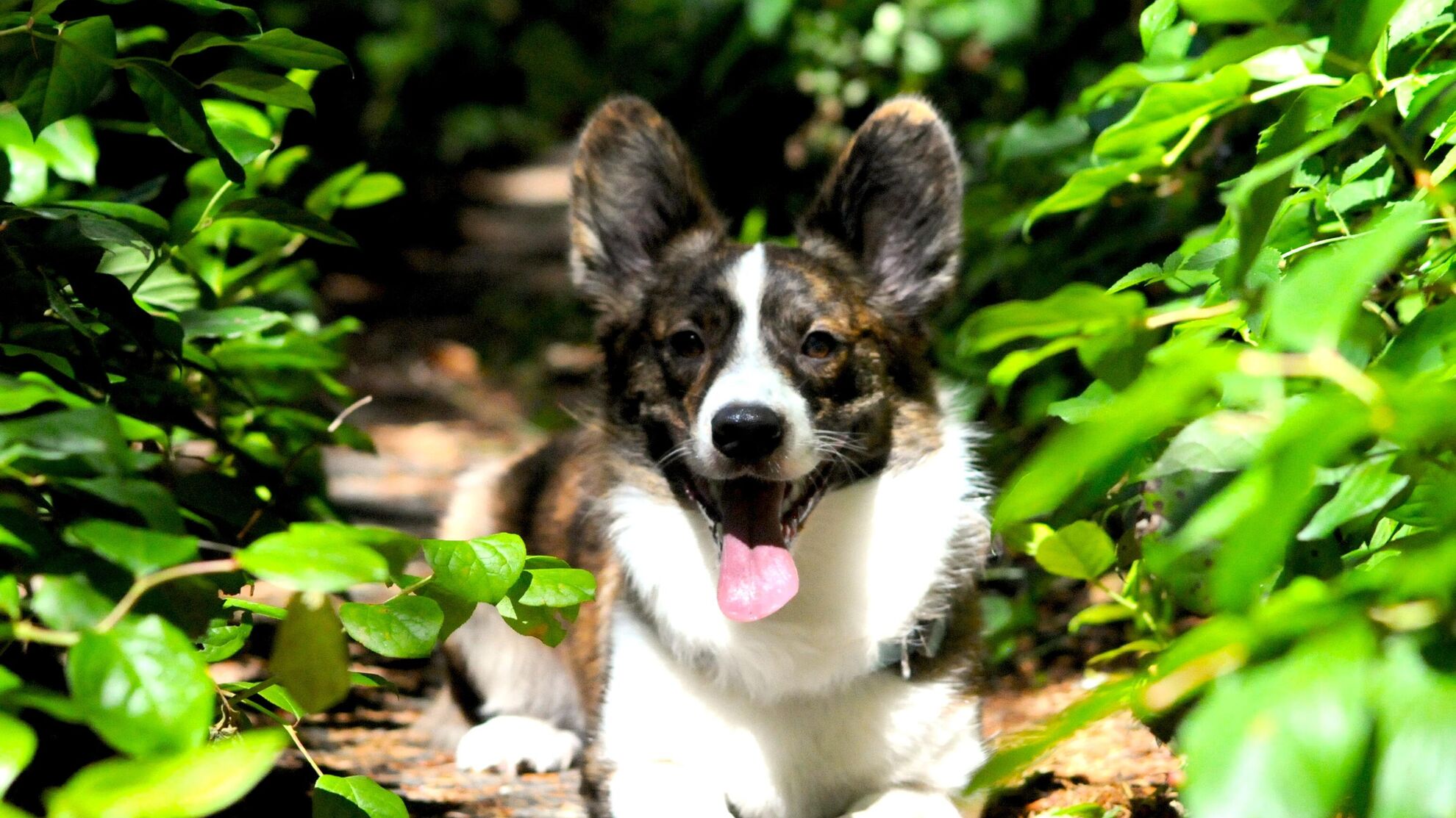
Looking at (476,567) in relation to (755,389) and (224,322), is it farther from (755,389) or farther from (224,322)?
(224,322)

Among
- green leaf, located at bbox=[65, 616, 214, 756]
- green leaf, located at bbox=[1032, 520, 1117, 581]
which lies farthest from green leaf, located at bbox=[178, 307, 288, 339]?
green leaf, located at bbox=[1032, 520, 1117, 581]

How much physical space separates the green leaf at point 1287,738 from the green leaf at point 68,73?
5.65 ft

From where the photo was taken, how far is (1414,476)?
58.8 inches

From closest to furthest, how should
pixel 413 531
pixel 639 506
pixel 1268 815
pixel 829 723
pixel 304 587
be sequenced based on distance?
pixel 1268 815, pixel 304 587, pixel 829 723, pixel 639 506, pixel 413 531

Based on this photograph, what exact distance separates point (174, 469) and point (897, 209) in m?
1.88

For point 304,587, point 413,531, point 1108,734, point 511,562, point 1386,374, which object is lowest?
point 413,531

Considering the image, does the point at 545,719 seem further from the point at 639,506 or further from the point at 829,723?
the point at 829,723

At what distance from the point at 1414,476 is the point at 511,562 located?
3.92 feet

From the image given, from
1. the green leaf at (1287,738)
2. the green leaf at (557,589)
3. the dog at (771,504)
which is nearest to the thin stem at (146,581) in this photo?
the green leaf at (557,589)

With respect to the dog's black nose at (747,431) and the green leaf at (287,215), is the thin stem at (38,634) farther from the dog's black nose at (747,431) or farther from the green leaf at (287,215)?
the dog's black nose at (747,431)

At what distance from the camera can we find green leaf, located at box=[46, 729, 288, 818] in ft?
4.09

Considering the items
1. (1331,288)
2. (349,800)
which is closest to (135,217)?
(349,800)

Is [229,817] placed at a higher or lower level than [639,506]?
lower

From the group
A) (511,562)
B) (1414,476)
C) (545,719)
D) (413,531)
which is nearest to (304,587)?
(511,562)
